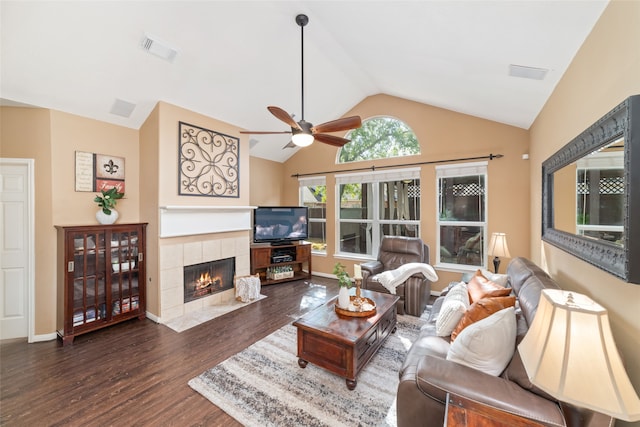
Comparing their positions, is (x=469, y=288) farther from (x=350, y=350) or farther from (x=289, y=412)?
(x=289, y=412)

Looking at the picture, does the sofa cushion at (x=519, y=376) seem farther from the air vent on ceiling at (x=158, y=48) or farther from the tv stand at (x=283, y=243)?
the tv stand at (x=283, y=243)

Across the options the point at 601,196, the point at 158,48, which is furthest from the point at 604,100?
the point at 158,48

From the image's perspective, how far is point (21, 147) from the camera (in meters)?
2.82

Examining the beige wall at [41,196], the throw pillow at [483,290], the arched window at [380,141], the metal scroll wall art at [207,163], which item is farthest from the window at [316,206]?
the beige wall at [41,196]

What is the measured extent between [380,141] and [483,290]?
343 centimetres

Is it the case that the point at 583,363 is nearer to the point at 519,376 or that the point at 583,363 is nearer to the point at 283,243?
the point at 519,376

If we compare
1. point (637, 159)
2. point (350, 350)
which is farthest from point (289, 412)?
point (637, 159)

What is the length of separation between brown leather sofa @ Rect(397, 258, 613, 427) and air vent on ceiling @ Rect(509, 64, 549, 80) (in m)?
1.78

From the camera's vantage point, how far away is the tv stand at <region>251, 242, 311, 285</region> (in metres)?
4.74

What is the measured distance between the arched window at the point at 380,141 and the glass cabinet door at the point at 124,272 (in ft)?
12.9

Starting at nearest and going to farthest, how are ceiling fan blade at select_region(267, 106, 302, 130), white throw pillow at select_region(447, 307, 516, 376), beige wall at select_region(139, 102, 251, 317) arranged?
1. white throw pillow at select_region(447, 307, 516, 376)
2. ceiling fan blade at select_region(267, 106, 302, 130)
3. beige wall at select_region(139, 102, 251, 317)

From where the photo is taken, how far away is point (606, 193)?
1295 millimetres

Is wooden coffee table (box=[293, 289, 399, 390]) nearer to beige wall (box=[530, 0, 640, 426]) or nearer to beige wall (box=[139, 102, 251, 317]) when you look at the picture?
beige wall (box=[530, 0, 640, 426])

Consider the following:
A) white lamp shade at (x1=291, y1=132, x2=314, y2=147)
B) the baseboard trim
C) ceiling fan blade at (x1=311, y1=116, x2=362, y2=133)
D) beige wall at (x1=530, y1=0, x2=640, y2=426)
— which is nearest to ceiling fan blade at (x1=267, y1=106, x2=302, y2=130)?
white lamp shade at (x1=291, y1=132, x2=314, y2=147)
